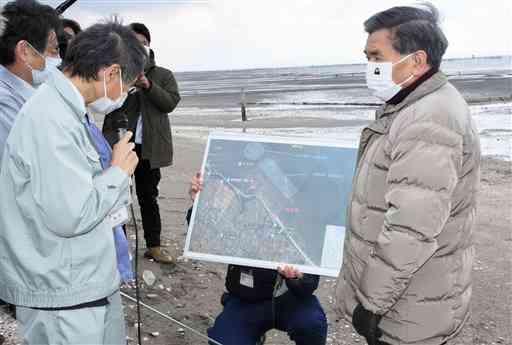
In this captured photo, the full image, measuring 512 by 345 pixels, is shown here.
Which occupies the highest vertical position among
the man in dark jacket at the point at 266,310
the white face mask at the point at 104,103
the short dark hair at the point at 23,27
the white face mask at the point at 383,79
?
the short dark hair at the point at 23,27

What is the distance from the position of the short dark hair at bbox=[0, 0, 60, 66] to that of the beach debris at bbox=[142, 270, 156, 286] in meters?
2.50

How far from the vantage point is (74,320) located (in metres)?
2.12

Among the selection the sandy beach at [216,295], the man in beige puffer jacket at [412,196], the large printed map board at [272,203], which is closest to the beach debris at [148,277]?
the sandy beach at [216,295]

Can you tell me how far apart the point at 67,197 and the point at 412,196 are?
132 cm

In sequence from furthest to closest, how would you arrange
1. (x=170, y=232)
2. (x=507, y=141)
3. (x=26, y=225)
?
(x=507, y=141) → (x=170, y=232) → (x=26, y=225)

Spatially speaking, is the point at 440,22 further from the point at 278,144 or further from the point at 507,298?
the point at 507,298

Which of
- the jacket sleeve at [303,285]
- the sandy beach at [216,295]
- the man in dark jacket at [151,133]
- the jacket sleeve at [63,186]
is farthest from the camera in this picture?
the man in dark jacket at [151,133]

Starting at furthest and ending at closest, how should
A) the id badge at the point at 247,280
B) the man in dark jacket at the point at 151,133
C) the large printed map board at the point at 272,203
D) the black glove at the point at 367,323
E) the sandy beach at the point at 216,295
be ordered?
the man in dark jacket at the point at 151,133, the sandy beach at the point at 216,295, the id badge at the point at 247,280, the large printed map board at the point at 272,203, the black glove at the point at 367,323

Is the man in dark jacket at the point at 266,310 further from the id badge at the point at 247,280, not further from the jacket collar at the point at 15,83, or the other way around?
the jacket collar at the point at 15,83

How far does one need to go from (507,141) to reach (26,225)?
1467 centimetres

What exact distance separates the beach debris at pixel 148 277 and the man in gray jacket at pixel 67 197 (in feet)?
8.96

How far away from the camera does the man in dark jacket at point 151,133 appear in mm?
5285

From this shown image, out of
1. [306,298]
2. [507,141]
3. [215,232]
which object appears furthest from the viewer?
[507,141]

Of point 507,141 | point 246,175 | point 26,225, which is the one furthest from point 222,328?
point 507,141
